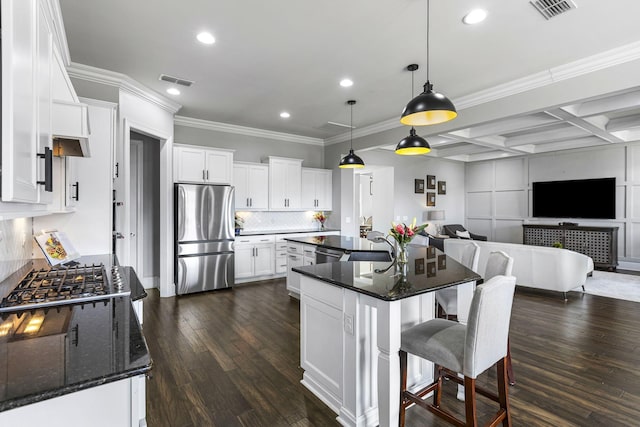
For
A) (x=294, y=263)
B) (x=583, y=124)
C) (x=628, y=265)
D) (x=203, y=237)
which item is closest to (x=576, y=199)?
(x=628, y=265)

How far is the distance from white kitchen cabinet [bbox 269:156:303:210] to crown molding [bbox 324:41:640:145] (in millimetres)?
3336

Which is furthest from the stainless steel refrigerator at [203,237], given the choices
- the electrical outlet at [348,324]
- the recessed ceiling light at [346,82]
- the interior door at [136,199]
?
the electrical outlet at [348,324]

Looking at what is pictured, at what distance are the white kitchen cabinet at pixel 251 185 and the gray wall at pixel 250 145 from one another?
0.42 meters

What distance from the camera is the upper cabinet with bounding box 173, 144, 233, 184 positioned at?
520cm

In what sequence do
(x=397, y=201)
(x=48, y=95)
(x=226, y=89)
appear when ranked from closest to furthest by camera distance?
(x=48, y=95)
(x=226, y=89)
(x=397, y=201)

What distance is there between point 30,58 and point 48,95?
0.42m

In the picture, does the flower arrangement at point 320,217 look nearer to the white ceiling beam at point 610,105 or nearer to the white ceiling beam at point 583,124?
the white ceiling beam at point 583,124

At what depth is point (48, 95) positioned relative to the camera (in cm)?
145

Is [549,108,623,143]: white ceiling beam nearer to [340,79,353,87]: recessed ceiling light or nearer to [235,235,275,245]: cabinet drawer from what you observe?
[340,79,353,87]: recessed ceiling light

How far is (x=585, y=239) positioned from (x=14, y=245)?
32.0 feet

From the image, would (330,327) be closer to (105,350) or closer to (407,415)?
(407,415)

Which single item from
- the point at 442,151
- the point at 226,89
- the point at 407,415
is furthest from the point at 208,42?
the point at 442,151

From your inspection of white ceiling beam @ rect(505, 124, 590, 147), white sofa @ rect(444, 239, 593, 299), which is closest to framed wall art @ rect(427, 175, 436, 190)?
white ceiling beam @ rect(505, 124, 590, 147)

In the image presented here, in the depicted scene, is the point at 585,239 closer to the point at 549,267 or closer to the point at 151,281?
the point at 549,267
